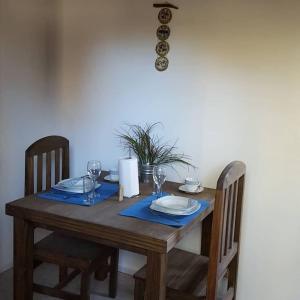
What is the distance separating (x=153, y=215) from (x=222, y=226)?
31cm

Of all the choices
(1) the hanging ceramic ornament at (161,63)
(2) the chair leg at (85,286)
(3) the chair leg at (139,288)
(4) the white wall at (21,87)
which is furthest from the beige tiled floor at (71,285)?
(1) the hanging ceramic ornament at (161,63)

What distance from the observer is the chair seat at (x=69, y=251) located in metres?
2.04

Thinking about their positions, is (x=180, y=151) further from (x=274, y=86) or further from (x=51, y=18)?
(x=51, y=18)

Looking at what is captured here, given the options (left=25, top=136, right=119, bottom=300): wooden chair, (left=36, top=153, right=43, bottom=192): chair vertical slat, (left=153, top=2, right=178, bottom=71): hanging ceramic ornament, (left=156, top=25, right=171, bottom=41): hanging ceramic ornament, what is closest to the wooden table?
(left=25, top=136, right=119, bottom=300): wooden chair

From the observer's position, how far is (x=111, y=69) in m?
2.65

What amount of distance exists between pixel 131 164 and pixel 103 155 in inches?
29.2

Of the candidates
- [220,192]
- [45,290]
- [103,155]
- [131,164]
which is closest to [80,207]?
[131,164]

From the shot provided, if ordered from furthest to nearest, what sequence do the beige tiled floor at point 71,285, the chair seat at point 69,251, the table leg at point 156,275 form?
the beige tiled floor at point 71,285
the chair seat at point 69,251
the table leg at point 156,275

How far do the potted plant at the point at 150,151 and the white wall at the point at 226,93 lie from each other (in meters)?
0.07

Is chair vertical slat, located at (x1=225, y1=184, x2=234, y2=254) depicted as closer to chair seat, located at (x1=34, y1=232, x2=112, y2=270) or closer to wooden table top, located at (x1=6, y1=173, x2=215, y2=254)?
wooden table top, located at (x1=6, y1=173, x2=215, y2=254)

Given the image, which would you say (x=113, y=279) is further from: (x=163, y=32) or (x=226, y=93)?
(x=163, y=32)

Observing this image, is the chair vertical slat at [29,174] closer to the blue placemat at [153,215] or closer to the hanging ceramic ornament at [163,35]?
the blue placemat at [153,215]

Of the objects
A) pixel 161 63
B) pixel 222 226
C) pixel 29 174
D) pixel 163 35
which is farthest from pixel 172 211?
pixel 163 35

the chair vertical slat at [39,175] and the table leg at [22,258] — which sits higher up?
the chair vertical slat at [39,175]
